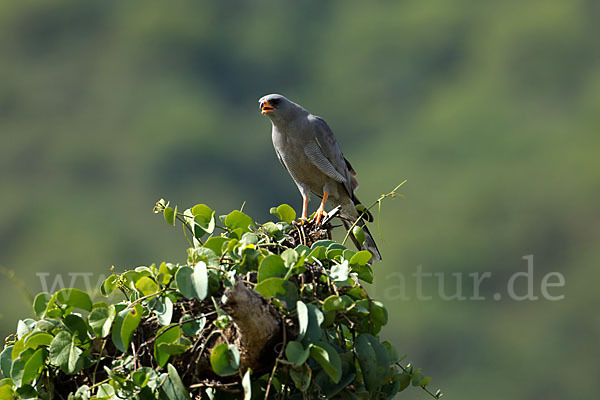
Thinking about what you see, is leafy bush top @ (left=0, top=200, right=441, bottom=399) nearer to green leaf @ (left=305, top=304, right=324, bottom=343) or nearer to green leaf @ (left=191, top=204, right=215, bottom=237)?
green leaf @ (left=305, top=304, right=324, bottom=343)

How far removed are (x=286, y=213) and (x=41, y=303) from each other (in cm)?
107

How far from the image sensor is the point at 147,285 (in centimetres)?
245

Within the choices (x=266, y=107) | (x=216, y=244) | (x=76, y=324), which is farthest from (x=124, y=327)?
(x=266, y=107)

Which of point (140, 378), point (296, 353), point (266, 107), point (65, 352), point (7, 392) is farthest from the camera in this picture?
point (266, 107)

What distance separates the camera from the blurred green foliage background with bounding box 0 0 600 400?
39.3 meters

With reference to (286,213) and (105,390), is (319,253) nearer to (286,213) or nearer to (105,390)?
(286,213)

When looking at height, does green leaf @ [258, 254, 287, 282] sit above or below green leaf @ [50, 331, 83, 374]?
above

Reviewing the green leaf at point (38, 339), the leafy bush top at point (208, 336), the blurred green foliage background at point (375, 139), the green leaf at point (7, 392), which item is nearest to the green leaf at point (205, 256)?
the leafy bush top at point (208, 336)

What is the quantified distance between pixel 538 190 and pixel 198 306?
1928 inches

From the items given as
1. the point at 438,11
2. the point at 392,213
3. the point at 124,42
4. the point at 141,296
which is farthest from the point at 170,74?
the point at 141,296

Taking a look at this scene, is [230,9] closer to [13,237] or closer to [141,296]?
[13,237]

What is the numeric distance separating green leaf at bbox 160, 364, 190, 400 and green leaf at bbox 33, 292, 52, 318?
0.51 meters

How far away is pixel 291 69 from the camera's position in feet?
201

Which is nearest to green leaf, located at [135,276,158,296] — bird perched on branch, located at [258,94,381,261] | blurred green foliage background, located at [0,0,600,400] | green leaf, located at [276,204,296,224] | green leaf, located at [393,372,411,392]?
green leaf, located at [276,204,296,224]
